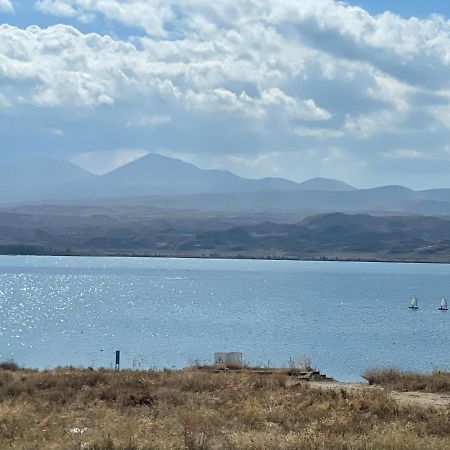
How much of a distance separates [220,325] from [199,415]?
52.8 meters

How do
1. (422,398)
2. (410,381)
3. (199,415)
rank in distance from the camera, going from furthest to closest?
(410,381), (422,398), (199,415)

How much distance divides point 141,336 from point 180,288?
69057 mm

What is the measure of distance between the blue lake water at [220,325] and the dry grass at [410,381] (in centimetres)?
1311

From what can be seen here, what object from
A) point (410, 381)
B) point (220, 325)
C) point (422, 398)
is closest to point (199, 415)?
point (422, 398)

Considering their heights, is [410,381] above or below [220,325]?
above

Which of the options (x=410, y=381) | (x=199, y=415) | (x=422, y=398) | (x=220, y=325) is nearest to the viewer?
(x=199, y=415)

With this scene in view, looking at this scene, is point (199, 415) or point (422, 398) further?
point (422, 398)

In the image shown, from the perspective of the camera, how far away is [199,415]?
1764 cm

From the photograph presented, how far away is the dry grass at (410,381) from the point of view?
23891mm

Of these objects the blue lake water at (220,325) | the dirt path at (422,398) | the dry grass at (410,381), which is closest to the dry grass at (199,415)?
the dirt path at (422,398)

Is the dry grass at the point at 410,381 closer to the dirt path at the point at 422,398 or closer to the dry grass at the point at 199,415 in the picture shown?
the dirt path at the point at 422,398

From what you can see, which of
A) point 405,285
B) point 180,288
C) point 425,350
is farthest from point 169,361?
point 405,285

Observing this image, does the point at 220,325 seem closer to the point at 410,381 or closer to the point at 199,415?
the point at 410,381

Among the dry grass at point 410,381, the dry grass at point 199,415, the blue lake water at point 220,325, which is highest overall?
the dry grass at point 199,415
